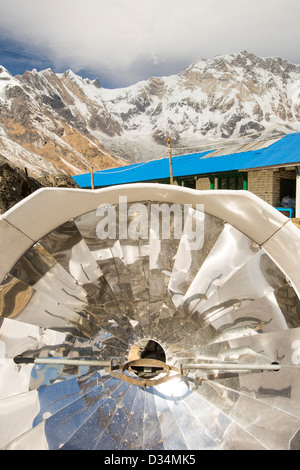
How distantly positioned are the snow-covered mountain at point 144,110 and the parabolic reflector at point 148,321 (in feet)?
120

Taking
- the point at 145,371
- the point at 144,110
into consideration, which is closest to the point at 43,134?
the point at 144,110

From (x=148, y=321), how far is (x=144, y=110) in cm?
7685

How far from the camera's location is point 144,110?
72438 mm

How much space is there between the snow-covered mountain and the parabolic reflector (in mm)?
36435

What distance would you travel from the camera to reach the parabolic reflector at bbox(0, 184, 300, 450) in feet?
4.45

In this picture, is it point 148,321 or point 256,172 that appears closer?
point 148,321

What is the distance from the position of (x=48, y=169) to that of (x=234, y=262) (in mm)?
37137

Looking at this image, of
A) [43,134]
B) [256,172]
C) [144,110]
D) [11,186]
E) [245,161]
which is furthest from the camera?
[144,110]

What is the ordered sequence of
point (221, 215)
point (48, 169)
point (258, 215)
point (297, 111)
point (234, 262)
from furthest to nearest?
point (297, 111), point (48, 169), point (234, 262), point (221, 215), point (258, 215)

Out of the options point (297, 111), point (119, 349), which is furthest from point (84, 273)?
point (297, 111)

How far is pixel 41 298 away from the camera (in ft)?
5.23

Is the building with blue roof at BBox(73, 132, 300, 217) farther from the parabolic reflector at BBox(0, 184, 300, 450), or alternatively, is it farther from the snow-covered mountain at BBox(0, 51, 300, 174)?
the snow-covered mountain at BBox(0, 51, 300, 174)

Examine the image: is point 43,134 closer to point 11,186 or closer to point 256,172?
point 256,172

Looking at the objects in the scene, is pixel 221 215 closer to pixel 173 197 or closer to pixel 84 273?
pixel 173 197
